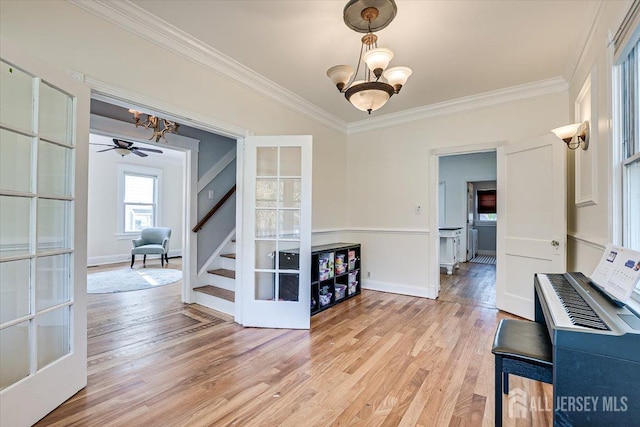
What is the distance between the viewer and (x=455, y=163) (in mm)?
7594

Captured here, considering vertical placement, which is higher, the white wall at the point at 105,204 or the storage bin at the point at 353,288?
the white wall at the point at 105,204

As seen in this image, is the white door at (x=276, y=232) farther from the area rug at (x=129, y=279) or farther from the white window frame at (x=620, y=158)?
the area rug at (x=129, y=279)

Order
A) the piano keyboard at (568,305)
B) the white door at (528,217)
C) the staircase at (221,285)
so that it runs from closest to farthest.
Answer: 1. the piano keyboard at (568,305)
2. the white door at (528,217)
3. the staircase at (221,285)

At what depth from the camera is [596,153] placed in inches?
82.7

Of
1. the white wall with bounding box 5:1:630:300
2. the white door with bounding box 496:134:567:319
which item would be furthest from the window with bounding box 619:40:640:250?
the white door with bounding box 496:134:567:319

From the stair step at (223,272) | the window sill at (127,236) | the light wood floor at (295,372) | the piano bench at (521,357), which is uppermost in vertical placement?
the window sill at (127,236)

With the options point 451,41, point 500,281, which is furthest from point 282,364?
point 451,41

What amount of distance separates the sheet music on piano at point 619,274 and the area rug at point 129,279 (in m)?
5.35

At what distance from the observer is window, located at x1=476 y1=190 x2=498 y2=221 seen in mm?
9000

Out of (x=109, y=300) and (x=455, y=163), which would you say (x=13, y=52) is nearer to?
(x=109, y=300)

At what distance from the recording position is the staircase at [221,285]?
3533mm

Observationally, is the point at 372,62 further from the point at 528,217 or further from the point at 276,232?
the point at 528,217

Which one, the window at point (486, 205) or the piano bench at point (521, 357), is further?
the window at point (486, 205)

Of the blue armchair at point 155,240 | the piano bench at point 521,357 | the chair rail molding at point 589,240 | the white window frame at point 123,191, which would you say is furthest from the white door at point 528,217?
the white window frame at point 123,191
